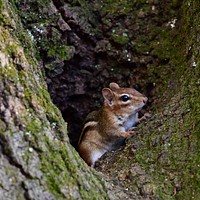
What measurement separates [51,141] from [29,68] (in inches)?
21.6

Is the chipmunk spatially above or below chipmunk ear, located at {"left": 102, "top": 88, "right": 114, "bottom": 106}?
below

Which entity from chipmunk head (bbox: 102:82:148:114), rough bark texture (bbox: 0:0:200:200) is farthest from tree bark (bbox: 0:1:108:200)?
chipmunk head (bbox: 102:82:148:114)

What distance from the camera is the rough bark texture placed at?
269 cm

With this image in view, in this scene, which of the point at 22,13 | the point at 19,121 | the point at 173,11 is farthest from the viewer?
the point at 173,11

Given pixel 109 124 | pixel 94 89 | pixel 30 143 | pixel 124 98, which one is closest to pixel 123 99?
pixel 124 98

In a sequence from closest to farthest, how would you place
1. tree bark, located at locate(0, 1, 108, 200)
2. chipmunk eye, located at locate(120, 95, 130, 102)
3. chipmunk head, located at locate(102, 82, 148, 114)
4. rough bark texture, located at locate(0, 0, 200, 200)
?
1. tree bark, located at locate(0, 1, 108, 200)
2. rough bark texture, located at locate(0, 0, 200, 200)
3. chipmunk head, located at locate(102, 82, 148, 114)
4. chipmunk eye, located at locate(120, 95, 130, 102)

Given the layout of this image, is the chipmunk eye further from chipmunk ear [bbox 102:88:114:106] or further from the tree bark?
the tree bark

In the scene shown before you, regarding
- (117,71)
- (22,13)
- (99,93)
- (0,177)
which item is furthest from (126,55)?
(0,177)

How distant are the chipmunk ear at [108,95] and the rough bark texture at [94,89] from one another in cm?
27

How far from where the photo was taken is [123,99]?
16.1 feet

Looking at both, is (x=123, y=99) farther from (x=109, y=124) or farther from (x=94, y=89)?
(x=94, y=89)

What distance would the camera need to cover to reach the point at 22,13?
438cm

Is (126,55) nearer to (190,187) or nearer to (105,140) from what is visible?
(105,140)

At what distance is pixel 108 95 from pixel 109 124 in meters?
0.30
